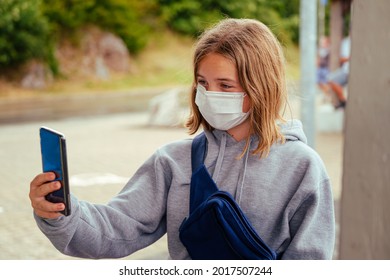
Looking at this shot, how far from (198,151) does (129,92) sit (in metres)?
26.0

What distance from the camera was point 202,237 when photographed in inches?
74.7

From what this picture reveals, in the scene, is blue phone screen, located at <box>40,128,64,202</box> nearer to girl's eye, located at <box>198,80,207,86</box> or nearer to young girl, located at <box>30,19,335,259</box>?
young girl, located at <box>30,19,335,259</box>

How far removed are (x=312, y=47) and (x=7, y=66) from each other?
74.4 feet

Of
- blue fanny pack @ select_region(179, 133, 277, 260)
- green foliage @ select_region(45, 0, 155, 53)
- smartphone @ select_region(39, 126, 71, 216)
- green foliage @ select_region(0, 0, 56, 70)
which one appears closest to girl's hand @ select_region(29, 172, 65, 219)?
smartphone @ select_region(39, 126, 71, 216)

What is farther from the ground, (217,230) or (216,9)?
(217,230)

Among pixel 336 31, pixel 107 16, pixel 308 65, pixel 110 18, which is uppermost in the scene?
pixel 308 65

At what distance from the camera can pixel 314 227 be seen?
1923 mm

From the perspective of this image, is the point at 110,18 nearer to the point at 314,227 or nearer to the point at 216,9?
the point at 216,9

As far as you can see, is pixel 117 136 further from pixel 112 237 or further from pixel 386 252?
pixel 386 252

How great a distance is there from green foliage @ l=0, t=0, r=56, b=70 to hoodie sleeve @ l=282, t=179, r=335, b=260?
26.2 metres

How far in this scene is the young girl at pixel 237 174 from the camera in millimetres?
1936

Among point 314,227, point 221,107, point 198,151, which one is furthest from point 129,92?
point 314,227

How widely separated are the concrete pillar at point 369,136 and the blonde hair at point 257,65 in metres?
0.91

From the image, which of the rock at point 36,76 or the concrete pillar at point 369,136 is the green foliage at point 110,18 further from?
the concrete pillar at point 369,136
